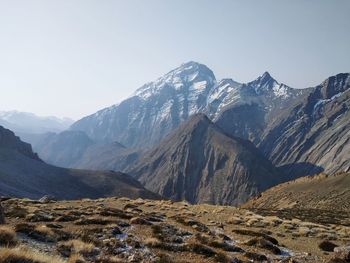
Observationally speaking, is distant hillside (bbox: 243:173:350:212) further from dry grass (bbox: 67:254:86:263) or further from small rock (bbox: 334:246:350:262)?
dry grass (bbox: 67:254:86:263)

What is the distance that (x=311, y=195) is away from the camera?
12050cm

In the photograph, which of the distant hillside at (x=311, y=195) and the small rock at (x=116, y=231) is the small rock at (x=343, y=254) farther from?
the distant hillside at (x=311, y=195)

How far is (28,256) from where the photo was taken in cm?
1371

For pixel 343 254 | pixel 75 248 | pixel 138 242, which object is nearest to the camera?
pixel 75 248

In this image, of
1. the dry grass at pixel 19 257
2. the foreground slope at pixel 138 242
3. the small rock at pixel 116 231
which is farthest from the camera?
the small rock at pixel 116 231

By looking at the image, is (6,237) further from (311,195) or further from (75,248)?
(311,195)

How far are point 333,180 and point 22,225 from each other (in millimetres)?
121773

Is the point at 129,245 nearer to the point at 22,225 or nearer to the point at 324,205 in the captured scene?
the point at 22,225

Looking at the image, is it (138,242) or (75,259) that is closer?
(75,259)

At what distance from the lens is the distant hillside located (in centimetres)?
Result: 10525

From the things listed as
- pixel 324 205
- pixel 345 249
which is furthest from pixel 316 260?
pixel 324 205

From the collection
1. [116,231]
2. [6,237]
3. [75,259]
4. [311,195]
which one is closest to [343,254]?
[116,231]

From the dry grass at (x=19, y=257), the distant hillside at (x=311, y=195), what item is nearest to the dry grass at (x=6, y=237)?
the dry grass at (x=19, y=257)

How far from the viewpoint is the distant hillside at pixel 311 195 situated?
105250 mm
